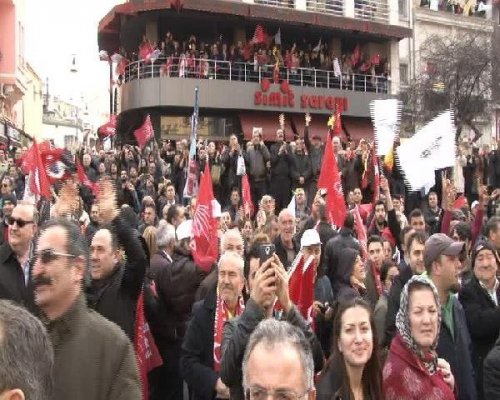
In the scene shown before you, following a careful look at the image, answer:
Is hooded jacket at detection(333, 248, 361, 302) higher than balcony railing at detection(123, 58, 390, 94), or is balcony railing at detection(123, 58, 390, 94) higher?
balcony railing at detection(123, 58, 390, 94)

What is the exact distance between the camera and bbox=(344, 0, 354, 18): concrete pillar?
34406 mm

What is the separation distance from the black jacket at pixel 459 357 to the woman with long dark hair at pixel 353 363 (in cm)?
91

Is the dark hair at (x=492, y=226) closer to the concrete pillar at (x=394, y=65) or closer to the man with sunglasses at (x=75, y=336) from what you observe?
the man with sunglasses at (x=75, y=336)

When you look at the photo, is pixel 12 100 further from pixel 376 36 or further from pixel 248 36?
pixel 376 36

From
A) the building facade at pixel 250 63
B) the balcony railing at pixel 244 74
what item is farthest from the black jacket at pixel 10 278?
the balcony railing at pixel 244 74

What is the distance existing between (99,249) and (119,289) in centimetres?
27

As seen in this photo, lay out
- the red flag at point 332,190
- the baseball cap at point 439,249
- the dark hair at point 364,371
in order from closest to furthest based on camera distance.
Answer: the dark hair at point 364,371
the baseball cap at point 439,249
the red flag at point 332,190

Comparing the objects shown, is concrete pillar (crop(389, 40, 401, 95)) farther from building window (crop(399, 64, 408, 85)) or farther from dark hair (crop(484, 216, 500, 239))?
dark hair (crop(484, 216, 500, 239))

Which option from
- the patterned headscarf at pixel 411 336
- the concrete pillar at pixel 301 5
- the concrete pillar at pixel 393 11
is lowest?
the patterned headscarf at pixel 411 336

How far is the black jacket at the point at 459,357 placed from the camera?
4.57 metres

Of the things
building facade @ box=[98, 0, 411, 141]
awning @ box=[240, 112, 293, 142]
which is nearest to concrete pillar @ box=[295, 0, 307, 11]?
building facade @ box=[98, 0, 411, 141]

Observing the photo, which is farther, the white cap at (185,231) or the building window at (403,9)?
the building window at (403,9)

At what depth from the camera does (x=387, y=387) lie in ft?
13.1

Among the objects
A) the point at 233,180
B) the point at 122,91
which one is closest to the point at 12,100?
the point at 122,91
